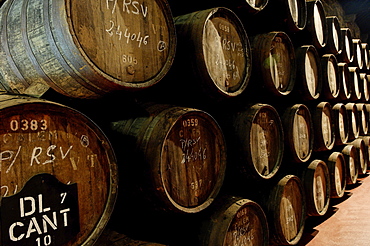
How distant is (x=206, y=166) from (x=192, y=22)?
97 centimetres

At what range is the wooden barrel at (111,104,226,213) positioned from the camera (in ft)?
5.60

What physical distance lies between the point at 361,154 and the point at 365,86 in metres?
1.63

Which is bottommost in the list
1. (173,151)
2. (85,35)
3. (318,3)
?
(173,151)

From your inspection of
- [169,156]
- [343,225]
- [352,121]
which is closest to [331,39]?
[352,121]

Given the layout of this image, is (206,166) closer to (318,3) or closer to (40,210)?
(40,210)

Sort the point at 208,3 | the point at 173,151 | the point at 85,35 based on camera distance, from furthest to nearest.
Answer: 1. the point at 208,3
2. the point at 173,151
3. the point at 85,35

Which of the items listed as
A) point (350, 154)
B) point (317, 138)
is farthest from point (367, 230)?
point (350, 154)

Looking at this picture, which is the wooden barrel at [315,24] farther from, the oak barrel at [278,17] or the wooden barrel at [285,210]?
the wooden barrel at [285,210]

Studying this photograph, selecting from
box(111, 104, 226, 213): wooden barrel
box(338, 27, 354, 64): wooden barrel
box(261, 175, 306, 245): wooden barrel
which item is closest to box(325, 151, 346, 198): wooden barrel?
box(261, 175, 306, 245): wooden barrel

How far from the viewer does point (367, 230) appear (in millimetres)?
3703

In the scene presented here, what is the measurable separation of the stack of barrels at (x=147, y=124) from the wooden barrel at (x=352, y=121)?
2386mm

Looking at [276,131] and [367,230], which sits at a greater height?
[276,131]

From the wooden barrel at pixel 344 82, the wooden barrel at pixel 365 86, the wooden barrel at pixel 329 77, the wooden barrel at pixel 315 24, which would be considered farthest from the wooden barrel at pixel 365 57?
the wooden barrel at pixel 315 24

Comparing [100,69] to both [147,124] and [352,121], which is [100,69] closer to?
[147,124]
